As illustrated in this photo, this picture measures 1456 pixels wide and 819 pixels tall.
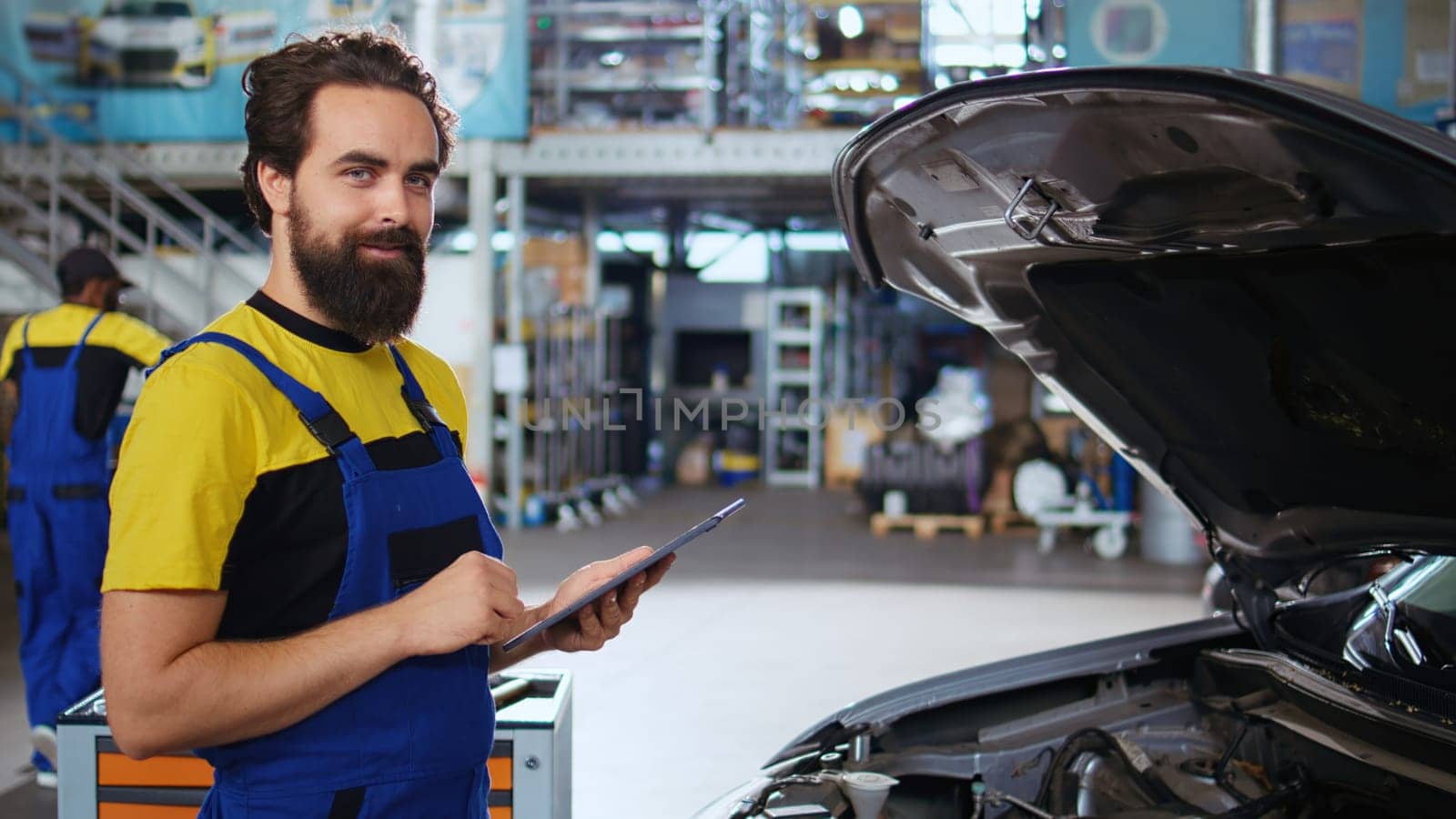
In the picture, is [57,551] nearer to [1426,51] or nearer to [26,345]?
[26,345]

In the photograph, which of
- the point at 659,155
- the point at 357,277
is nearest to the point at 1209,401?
the point at 357,277

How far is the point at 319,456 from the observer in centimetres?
129

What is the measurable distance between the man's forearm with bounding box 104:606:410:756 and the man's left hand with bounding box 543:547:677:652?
10.9 inches

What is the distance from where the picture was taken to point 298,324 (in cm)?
140

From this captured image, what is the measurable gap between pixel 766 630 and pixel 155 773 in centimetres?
448

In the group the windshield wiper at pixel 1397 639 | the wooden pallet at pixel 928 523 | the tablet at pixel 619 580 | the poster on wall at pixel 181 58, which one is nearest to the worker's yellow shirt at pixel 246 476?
the tablet at pixel 619 580

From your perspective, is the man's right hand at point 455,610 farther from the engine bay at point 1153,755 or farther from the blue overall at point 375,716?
the engine bay at point 1153,755

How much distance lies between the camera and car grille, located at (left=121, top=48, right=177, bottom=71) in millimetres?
9508

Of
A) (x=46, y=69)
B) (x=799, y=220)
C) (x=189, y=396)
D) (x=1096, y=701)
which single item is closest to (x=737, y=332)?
(x=799, y=220)

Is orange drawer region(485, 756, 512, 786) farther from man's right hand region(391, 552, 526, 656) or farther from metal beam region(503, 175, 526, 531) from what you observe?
metal beam region(503, 175, 526, 531)

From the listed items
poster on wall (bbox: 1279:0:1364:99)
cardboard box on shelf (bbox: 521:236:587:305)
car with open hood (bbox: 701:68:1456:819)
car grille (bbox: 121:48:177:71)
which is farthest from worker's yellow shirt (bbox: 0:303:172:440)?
poster on wall (bbox: 1279:0:1364:99)

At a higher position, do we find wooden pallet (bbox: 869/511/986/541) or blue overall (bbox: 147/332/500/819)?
blue overall (bbox: 147/332/500/819)

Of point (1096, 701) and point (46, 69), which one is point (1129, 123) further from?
point (46, 69)

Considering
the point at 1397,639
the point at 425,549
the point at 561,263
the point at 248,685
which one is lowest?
the point at 1397,639
